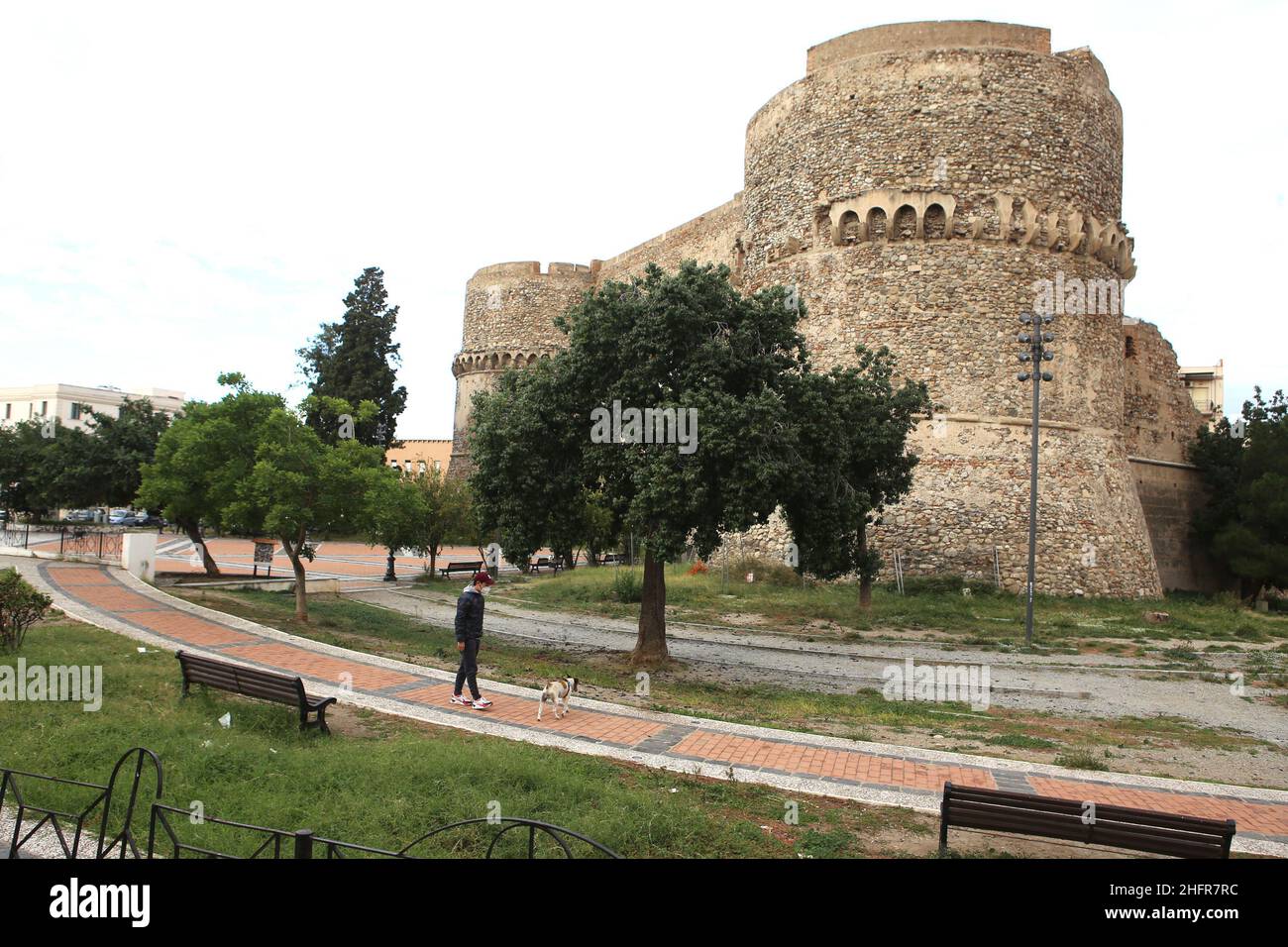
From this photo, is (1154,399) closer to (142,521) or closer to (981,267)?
(981,267)

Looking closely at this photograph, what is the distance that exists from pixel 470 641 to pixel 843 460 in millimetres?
6509

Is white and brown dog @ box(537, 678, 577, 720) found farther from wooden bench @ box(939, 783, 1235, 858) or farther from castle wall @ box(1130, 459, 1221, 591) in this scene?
castle wall @ box(1130, 459, 1221, 591)

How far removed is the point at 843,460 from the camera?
12133 millimetres

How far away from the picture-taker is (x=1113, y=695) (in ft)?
36.7

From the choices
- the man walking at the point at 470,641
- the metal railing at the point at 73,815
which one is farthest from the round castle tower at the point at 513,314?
the metal railing at the point at 73,815

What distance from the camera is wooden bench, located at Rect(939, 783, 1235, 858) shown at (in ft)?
14.2

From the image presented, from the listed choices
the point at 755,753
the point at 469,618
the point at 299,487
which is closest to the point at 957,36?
the point at 299,487

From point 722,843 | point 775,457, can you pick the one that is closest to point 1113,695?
point 775,457

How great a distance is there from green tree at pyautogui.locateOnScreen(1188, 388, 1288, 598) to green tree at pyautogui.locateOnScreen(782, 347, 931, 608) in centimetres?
1384

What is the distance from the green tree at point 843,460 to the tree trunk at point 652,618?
2302 millimetres

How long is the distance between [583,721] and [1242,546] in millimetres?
25993

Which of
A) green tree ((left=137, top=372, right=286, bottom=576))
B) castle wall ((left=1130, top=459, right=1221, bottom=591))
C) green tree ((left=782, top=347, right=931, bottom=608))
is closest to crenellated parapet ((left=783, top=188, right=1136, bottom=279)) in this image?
green tree ((left=782, top=347, right=931, bottom=608))
